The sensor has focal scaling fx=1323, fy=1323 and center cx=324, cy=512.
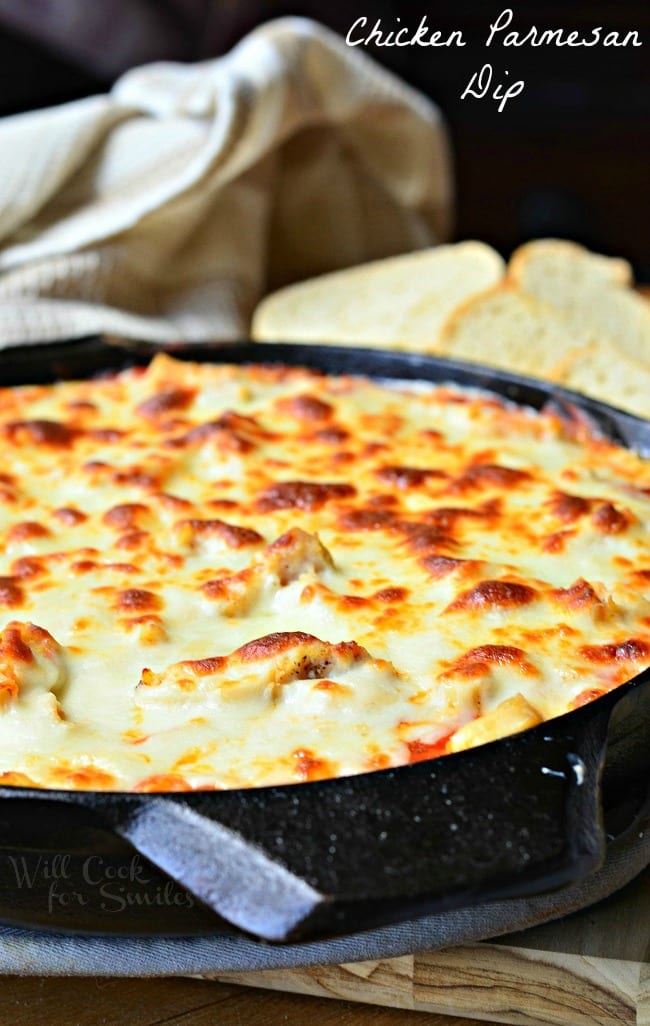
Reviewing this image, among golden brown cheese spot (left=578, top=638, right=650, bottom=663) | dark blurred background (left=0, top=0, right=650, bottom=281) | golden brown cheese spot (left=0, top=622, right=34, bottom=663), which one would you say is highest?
golden brown cheese spot (left=578, top=638, right=650, bottom=663)

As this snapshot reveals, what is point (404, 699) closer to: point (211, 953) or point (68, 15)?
point (211, 953)

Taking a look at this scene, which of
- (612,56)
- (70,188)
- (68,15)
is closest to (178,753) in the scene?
(70,188)

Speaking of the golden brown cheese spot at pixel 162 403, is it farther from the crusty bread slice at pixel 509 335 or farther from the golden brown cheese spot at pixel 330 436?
the crusty bread slice at pixel 509 335

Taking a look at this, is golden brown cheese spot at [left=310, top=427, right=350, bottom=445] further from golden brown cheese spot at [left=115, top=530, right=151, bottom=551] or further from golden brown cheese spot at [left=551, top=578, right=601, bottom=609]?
golden brown cheese spot at [left=551, top=578, right=601, bottom=609]

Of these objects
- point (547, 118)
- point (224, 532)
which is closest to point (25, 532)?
point (224, 532)

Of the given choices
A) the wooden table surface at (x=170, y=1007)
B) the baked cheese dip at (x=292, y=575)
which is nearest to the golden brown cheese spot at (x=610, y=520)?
the baked cheese dip at (x=292, y=575)

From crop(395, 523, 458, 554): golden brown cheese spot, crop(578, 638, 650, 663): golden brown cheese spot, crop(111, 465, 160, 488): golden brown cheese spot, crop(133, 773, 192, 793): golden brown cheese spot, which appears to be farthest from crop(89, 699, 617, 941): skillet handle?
crop(111, 465, 160, 488): golden brown cheese spot

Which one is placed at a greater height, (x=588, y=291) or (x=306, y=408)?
(x=306, y=408)

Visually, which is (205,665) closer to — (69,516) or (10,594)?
(10,594)
